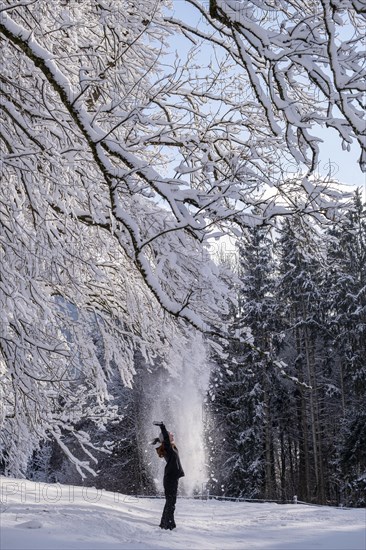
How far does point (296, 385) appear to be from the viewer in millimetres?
28359

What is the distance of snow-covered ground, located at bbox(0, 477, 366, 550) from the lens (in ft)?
17.2

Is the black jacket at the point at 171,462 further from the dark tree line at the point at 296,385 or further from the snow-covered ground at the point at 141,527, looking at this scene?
the dark tree line at the point at 296,385

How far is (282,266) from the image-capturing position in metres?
32.3

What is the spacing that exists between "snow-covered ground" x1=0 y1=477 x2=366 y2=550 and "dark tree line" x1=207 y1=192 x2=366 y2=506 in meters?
17.1

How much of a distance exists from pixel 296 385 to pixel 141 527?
22.2 metres

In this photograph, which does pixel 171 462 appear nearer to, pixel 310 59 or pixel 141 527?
pixel 141 527

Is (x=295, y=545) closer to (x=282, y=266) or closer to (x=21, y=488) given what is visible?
(x=21, y=488)

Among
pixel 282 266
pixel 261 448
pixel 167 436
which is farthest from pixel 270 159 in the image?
pixel 282 266

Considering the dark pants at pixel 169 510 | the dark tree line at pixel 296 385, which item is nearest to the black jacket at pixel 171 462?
the dark pants at pixel 169 510

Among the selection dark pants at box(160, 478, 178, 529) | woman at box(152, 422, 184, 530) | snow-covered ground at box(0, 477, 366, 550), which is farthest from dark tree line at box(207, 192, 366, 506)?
dark pants at box(160, 478, 178, 529)

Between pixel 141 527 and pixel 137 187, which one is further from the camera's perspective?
pixel 141 527

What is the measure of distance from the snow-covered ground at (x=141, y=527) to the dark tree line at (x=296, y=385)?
56.0 ft

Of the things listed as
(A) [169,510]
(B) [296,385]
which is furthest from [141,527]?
(B) [296,385]

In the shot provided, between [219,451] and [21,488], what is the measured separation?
2220cm
